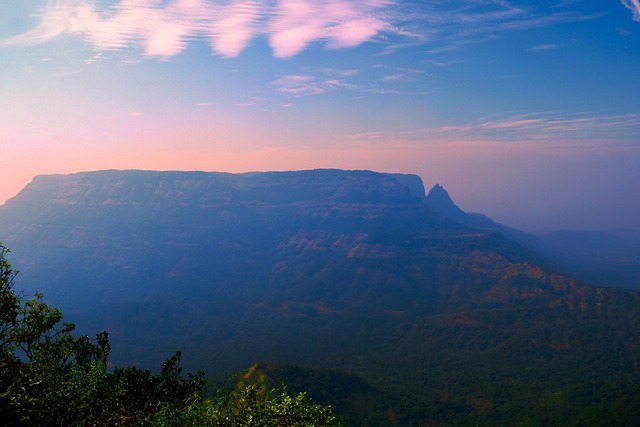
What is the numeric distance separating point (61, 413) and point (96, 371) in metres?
5.89

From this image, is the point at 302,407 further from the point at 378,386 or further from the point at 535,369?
the point at 535,369

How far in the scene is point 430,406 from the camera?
15212cm

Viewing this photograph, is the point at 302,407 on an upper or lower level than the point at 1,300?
lower

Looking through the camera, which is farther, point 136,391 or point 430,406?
point 430,406

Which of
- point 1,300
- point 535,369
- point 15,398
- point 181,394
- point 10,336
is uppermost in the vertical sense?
point 1,300

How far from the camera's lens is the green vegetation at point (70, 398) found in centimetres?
2355

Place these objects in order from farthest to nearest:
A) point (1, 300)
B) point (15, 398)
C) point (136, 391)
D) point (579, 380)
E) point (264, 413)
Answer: point (579, 380), point (136, 391), point (1, 300), point (264, 413), point (15, 398)

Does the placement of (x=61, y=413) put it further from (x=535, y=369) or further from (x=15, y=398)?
(x=535, y=369)

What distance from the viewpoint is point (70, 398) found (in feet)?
84.0

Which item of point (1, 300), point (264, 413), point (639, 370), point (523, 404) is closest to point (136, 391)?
point (1, 300)

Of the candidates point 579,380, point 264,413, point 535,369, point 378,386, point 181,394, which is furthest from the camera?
point 535,369

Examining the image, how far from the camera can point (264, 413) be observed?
24.9 metres

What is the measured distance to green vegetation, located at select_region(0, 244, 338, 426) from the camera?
927 inches

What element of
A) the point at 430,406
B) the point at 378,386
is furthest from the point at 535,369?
the point at 378,386
